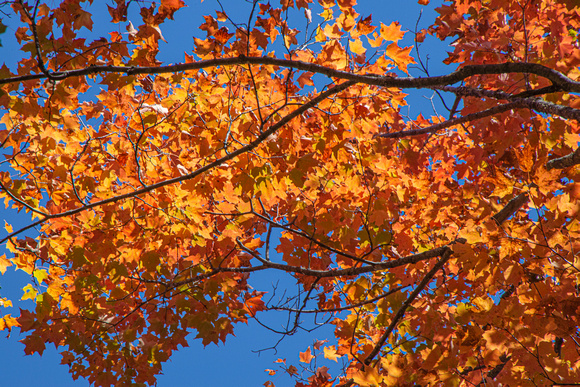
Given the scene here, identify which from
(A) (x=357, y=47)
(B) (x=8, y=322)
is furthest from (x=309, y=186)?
(B) (x=8, y=322)

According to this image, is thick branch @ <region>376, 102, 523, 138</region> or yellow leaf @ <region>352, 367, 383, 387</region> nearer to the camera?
thick branch @ <region>376, 102, 523, 138</region>

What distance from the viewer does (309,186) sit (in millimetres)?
3994

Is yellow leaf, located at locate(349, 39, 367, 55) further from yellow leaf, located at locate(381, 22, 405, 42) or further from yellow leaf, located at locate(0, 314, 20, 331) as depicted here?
yellow leaf, located at locate(0, 314, 20, 331)

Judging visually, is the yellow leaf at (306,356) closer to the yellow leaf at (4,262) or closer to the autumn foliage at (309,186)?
the autumn foliage at (309,186)

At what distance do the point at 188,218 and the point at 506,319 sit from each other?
9.32ft

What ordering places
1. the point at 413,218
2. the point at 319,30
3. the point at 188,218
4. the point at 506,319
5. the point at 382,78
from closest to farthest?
the point at 382,78 < the point at 506,319 < the point at 319,30 < the point at 188,218 < the point at 413,218

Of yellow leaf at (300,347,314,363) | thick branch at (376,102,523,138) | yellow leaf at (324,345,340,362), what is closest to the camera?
thick branch at (376,102,523,138)

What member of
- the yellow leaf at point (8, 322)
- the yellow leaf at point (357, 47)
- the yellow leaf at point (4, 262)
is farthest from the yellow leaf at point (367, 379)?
the yellow leaf at point (8, 322)

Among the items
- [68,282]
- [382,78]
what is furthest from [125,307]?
[382,78]

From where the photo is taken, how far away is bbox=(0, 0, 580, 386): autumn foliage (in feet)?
9.18

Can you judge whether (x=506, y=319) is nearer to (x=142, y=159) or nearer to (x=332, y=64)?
(x=332, y=64)

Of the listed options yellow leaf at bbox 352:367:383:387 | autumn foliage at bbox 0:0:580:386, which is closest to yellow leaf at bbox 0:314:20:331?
autumn foliage at bbox 0:0:580:386

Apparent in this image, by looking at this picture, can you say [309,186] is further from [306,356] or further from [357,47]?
[306,356]

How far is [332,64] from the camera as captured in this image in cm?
342
